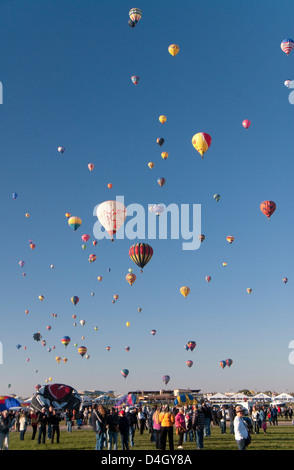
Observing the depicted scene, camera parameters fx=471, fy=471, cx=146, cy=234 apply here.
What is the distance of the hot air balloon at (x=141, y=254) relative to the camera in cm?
3962

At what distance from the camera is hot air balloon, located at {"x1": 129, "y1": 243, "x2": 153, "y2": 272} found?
3962 cm

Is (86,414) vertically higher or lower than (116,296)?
lower

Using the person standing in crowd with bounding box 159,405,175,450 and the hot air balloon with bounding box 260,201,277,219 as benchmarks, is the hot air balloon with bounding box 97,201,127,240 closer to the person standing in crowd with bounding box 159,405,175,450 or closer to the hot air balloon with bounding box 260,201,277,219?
the hot air balloon with bounding box 260,201,277,219

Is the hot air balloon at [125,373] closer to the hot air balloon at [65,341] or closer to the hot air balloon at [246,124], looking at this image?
the hot air balloon at [65,341]

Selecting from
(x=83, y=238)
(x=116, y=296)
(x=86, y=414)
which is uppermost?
(x=83, y=238)

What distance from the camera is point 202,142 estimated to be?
1423 inches

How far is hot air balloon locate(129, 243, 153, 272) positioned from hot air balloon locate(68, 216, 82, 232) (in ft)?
23.3

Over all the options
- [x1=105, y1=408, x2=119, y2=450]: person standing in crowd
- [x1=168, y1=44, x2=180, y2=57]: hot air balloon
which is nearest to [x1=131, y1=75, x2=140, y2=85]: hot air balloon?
[x1=168, y1=44, x2=180, y2=57]: hot air balloon

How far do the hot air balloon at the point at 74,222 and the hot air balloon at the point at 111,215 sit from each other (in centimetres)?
597

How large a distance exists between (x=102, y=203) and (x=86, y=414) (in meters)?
16.7
